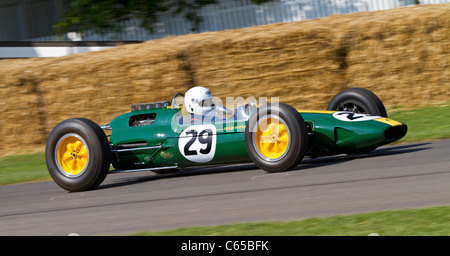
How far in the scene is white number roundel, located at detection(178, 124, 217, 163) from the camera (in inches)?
295

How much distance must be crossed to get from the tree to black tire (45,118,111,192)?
11371mm

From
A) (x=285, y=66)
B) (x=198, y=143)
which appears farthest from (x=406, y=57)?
(x=198, y=143)

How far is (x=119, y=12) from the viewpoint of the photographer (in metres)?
19.0

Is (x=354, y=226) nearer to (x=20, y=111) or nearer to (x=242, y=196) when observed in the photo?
(x=242, y=196)

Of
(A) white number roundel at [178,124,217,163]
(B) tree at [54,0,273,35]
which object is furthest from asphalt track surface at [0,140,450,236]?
(B) tree at [54,0,273,35]

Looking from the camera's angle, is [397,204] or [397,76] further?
[397,76]

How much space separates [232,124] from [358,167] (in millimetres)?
1577

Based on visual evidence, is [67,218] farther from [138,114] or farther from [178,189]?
[138,114]

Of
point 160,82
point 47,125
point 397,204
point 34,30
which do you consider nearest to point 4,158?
point 47,125

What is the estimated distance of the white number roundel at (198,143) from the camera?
7484mm

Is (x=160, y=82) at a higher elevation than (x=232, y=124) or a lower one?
higher

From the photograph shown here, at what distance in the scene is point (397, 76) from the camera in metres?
12.0

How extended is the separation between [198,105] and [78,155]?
1.59 m

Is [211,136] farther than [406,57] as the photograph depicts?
No
